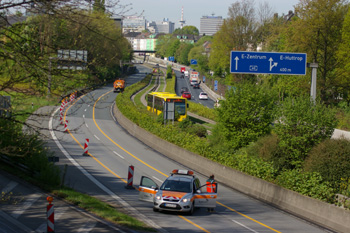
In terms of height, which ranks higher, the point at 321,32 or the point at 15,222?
the point at 321,32

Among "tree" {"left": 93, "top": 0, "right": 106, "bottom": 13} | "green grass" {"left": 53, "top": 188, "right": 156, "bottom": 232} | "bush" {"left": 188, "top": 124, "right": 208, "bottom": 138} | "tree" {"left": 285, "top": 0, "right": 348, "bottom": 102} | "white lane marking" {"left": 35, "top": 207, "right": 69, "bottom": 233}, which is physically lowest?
"bush" {"left": 188, "top": 124, "right": 208, "bottom": 138}

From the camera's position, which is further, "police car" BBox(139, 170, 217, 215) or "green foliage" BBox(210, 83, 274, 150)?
"green foliage" BBox(210, 83, 274, 150)

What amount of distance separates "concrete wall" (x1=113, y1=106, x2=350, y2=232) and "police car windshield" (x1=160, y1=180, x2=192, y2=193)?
5.15 meters

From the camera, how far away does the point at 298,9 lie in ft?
189

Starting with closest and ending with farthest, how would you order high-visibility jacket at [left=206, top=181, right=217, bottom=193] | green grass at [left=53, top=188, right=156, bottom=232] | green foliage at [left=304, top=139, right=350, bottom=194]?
green grass at [left=53, top=188, right=156, bottom=232] → high-visibility jacket at [left=206, top=181, right=217, bottom=193] → green foliage at [left=304, top=139, right=350, bottom=194]

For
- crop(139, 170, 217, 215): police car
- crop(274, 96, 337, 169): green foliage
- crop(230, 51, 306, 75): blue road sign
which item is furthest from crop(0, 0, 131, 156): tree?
crop(274, 96, 337, 169): green foliage

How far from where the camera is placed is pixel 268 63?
28250 millimetres

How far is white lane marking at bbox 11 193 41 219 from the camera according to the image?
16.6 m

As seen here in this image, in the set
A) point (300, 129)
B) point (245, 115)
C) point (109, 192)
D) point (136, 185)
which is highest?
point (245, 115)

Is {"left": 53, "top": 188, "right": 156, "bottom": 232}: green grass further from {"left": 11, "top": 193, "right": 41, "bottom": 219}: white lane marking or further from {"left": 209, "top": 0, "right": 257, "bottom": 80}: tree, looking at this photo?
{"left": 209, "top": 0, "right": 257, "bottom": 80}: tree

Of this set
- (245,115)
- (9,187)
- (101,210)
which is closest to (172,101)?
(245,115)

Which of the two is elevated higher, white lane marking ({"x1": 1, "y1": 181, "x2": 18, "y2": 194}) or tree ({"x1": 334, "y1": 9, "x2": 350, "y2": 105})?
tree ({"x1": 334, "y1": 9, "x2": 350, "y2": 105})

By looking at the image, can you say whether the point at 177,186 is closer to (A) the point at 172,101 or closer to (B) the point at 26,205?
(B) the point at 26,205

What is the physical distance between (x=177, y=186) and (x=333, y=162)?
7.91 meters
